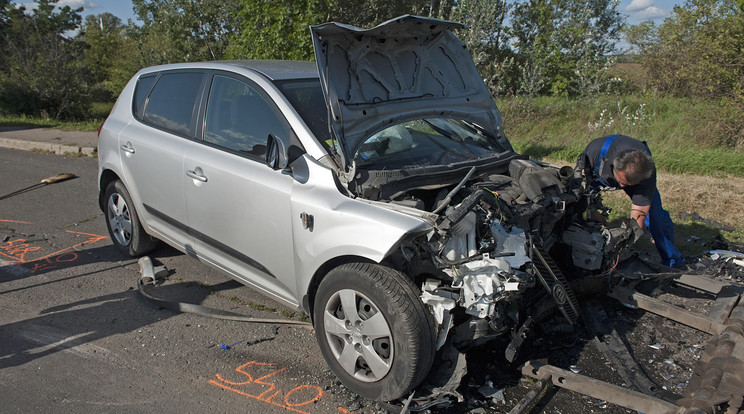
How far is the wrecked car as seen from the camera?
2.96m

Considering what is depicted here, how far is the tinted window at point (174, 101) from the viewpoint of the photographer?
4.34 m

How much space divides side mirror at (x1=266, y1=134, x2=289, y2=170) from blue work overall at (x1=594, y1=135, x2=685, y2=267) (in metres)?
3.12

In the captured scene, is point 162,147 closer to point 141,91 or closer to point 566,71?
point 141,91

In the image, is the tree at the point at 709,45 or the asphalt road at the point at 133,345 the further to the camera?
the tree at the point at 709,45

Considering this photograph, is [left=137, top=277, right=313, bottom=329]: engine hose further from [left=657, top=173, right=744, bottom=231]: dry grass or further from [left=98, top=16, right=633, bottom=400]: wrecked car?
[left=657, top=173, right=744, bottom=231]: dry grass

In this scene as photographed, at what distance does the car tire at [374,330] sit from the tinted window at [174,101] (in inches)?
81.6

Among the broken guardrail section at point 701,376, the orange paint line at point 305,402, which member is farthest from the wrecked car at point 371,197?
the broken guardrail section at point 701,376

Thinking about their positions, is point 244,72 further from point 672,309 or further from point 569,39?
point 569,39

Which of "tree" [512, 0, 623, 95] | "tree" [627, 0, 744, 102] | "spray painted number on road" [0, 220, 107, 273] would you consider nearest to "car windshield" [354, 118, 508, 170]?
"spray painted number on road" [0, 220, 107, 273]

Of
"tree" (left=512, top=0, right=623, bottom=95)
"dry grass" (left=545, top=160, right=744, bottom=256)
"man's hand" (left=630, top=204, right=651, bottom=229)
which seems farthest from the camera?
"tree" (left=512, top=0, right=623, bottom=95)

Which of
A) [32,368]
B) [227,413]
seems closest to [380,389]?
[227,413]

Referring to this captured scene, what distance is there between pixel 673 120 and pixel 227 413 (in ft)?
37.4

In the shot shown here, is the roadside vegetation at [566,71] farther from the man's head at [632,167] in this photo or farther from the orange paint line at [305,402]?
the orange paint line at [305,402]

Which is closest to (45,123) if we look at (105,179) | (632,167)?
(105,179)
